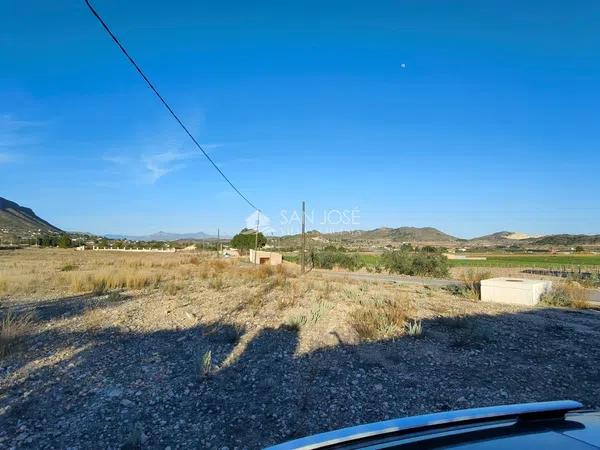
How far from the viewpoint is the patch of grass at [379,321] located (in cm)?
956

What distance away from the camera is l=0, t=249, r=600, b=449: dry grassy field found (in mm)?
5125

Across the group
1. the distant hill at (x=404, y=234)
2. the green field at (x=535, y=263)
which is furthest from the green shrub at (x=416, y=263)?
the distant hill at (x=404, y=234)

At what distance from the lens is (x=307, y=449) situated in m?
1.54

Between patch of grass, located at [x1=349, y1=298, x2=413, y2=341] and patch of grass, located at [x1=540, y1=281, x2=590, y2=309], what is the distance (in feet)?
26.6

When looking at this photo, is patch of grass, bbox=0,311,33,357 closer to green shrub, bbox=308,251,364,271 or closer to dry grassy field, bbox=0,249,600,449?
dry grassy field, bbox=0,249,600,449

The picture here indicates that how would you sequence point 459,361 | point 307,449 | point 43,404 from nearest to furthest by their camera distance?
point 307,449
point 43,404
point 459,361

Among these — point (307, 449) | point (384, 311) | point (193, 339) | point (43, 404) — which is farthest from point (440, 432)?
point (384, 311)

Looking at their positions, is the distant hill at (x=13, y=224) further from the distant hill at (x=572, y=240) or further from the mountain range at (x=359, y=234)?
the distant hill at (x=572, y=240)

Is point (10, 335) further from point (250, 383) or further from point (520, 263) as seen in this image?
point (520, 263)

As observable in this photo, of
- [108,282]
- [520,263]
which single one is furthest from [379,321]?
[520,263]

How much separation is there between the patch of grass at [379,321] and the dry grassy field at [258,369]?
→ 5 centimetres

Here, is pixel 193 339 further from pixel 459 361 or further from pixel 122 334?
pixel 459 361

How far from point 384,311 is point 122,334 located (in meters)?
6.82

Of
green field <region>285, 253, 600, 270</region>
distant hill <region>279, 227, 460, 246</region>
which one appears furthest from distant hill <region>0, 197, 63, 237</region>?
green field <region>285, 253, 600, 270</region>
